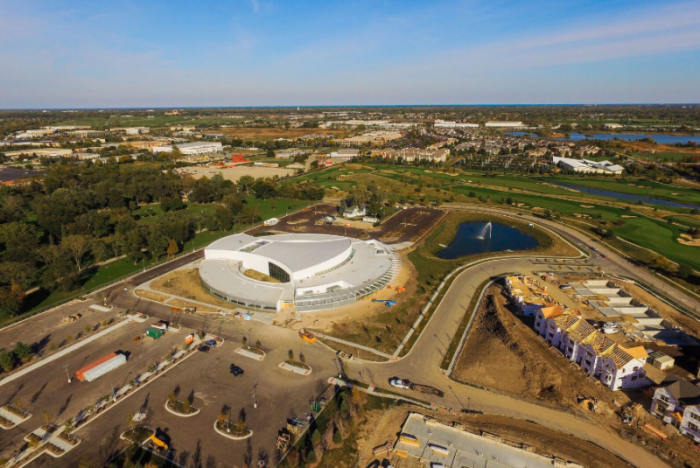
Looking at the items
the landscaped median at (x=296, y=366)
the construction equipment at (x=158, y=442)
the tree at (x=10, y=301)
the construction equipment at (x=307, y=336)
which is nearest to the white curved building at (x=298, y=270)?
the construction equipment at (x=307, y=336)

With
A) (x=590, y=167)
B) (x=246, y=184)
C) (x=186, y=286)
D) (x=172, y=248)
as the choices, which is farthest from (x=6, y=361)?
(x=590, y=167)

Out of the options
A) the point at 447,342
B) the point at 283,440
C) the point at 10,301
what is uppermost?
the point at 10,301

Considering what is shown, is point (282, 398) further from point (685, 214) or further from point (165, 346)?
point (685, 214)

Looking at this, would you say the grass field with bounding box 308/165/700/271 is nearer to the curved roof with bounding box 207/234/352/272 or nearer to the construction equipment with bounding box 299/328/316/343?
the curved roof with bounding box 207/234/352/272

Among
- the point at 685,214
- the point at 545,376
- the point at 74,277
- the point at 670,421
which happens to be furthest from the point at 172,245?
the point at 685,214

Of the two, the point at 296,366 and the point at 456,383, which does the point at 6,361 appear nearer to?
the point at 296,366
